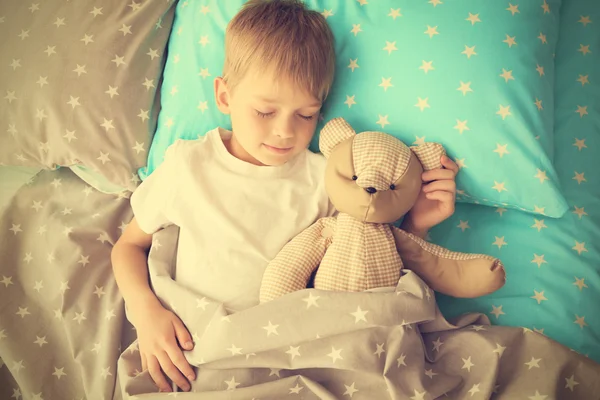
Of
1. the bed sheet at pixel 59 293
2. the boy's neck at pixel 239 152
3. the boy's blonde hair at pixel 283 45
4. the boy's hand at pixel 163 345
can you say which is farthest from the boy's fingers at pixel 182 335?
the boy's blonde hair at pixel 283 45

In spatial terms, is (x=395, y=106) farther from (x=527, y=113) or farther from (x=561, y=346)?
(x=561, y=346)

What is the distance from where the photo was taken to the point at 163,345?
0.78m

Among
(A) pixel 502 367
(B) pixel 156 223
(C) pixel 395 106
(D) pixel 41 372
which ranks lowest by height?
(D) pixel 41 372

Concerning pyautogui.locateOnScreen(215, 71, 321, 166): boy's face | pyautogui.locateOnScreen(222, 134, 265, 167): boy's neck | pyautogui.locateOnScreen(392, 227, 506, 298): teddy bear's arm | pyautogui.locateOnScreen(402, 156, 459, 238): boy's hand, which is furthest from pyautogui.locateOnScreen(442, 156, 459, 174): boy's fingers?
pyautogui.locateOnScreen(222, 134, 265, 167): boy's neck

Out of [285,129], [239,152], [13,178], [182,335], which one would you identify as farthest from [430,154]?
[13,178]

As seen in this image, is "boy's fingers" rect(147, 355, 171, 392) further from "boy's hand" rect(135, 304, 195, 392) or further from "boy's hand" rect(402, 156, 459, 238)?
"boy's hand" rect(402, 156, 459, 238)

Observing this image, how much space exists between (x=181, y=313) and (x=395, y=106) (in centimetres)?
56

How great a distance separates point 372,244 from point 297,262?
0.45 feet

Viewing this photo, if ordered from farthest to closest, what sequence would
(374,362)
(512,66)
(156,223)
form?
(156,223) < (512,66) < (374,362)

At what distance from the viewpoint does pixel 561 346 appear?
736 millimetres

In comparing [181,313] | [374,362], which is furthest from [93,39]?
[374,362]

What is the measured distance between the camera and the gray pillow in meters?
0.99

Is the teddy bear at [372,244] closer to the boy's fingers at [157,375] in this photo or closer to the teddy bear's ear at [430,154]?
the teddy bear's ear at [430,154]

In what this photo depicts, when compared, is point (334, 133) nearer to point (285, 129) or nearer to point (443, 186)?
point (285, 129)
